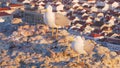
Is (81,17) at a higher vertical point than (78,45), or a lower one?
lower

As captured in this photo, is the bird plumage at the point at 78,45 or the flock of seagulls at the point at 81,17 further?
the flock of seagulls at the point at 81,17

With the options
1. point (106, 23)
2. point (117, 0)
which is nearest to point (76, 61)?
point (106, 23)

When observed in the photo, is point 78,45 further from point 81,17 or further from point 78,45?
point 81,17

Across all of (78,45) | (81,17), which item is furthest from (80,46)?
(81,17)

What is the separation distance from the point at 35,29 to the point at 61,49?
48.4 inches

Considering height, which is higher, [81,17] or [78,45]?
[78,45]

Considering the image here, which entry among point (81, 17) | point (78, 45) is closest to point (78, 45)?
point (78, 45)

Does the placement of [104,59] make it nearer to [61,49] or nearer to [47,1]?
[61,49]

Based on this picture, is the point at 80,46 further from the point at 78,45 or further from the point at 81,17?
the point at 81,17

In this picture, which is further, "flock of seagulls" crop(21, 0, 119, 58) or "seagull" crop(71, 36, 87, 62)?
"flock of seagulls" crop(21, 0, 119, 58)

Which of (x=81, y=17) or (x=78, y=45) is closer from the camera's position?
(x=78, y=45)

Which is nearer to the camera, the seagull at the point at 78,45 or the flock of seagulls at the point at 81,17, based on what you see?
the seagull at the point at 78,45

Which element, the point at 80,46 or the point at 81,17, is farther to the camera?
the point at 81,17

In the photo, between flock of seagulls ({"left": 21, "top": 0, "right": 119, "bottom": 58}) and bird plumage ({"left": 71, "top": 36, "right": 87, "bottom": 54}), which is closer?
bird plumage ({"left": 71, "top": 36, "right": 87, "bottom": 54})
